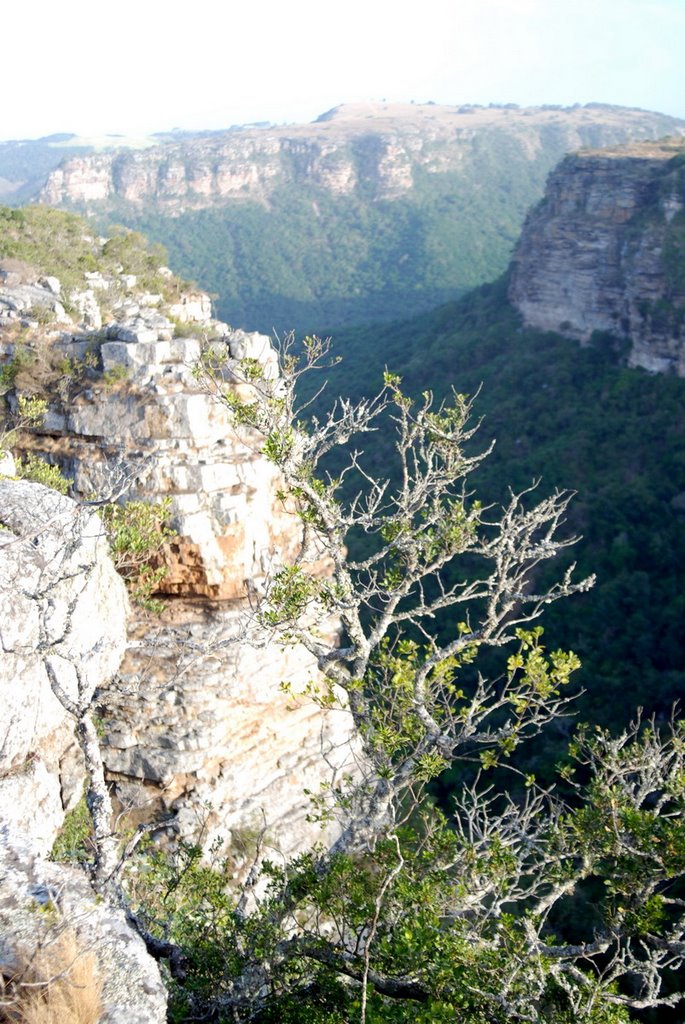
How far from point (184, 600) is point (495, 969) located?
629 cm

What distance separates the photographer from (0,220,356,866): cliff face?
29.1ft

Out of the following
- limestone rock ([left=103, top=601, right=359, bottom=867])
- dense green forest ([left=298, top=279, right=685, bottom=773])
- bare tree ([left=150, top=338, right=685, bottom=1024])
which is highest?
bare tree ([left=150, top=338, right=685, bottom=1024])

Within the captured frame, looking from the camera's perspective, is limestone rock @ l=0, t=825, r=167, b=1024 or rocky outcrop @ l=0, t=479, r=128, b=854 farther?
rocky outcrop @ l=0, t=479, r=128, b=854

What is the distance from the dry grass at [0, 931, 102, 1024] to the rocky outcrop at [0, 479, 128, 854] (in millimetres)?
2074

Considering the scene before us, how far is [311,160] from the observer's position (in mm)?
93875

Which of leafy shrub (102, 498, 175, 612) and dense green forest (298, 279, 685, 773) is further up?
leafy shrub (102, 498, 175, 612)

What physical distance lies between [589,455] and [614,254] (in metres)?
12.6

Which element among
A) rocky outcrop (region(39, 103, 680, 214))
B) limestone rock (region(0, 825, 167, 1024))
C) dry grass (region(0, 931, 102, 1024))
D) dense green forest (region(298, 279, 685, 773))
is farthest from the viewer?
rocky outcrop (region(39, 103, 680, 214))

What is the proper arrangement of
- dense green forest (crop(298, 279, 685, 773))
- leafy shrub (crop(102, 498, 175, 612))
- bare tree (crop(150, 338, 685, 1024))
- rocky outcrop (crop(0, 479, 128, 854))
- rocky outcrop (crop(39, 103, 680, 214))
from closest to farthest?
bare tree (crop(150, 338, 685, 1024)) → rocky outcrop (crop(0, 479, 128, 854)) → leafy shrub (crop(102, 498, 175, 612)) → dense green forest (crop(298, 279, 685, 773)) → rocky outcrop (crop(39, 103, 680, 214))

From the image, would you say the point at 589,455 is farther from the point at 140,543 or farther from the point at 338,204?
the point at 338,204

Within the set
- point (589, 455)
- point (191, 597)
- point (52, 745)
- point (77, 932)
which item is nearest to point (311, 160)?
point (589, 455)

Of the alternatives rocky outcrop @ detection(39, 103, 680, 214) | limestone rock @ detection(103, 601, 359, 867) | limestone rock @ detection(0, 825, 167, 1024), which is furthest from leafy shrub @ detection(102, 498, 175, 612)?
rocky outcrop @ detection(39, 103, 680, 214)

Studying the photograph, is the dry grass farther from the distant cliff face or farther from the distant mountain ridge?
the distant mountain ridge

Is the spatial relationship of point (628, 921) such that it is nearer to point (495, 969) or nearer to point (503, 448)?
point (495, 969)
